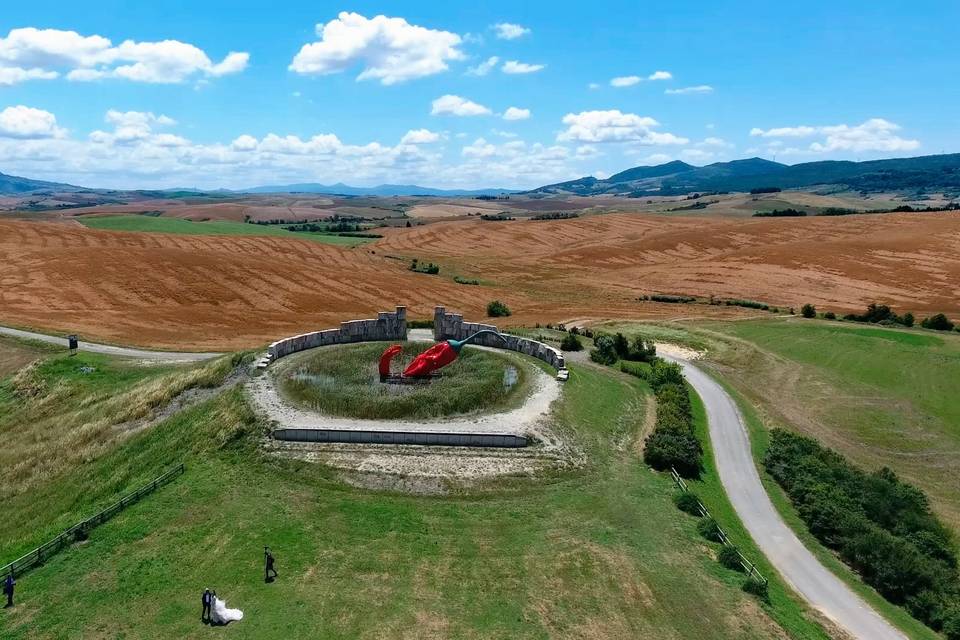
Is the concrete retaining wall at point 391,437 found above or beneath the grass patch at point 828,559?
above

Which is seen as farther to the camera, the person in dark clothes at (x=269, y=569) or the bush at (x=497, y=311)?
the bush at (x=497, y=311)

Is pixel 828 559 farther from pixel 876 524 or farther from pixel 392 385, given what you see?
pixel 392 385

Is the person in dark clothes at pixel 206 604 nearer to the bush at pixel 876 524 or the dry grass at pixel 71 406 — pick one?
the dry grass at pixel 71 406

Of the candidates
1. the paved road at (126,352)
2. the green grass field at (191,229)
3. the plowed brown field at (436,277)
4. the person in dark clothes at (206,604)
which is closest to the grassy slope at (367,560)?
the person in dark clothes at (206,604)

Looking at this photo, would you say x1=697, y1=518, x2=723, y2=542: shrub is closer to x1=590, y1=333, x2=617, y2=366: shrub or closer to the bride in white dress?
the bride in white dress

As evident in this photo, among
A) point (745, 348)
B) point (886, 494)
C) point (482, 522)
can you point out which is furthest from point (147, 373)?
point (745, 348)

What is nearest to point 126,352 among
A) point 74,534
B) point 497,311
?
point 74,534

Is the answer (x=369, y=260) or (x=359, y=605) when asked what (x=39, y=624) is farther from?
(x=369, y=260)
